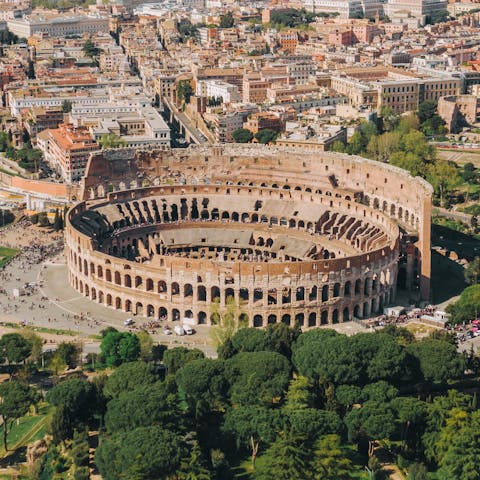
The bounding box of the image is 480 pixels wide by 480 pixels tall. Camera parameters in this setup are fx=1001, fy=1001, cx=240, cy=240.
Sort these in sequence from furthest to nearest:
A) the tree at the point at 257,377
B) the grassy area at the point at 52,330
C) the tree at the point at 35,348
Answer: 1. the grassy area at the point at 52,330
2. the tree at the point at 35,348
3. the tree at the point at 257,377

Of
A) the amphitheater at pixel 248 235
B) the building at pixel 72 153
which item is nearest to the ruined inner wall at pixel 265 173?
the amphitheater at pixel 248 235

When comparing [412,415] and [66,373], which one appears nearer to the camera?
[412,415]

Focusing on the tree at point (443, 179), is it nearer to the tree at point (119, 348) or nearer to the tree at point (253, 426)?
the tree at point (119, 348)

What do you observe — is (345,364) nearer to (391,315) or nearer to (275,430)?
(275,430)

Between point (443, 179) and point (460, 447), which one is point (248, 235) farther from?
point (460, 447)

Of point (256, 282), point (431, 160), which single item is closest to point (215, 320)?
point (256, 282)

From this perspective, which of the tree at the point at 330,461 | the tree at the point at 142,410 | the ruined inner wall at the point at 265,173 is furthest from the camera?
the ruined inner wall at the point at 265,173
